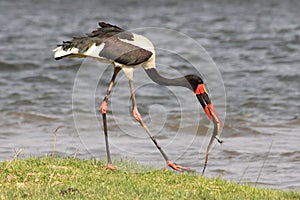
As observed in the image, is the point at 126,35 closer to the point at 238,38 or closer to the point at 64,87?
the point at 64,87

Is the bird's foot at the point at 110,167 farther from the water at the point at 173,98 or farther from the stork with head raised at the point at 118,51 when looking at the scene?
the water at the point at 173,98

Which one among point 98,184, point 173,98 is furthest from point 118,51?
point 173,98

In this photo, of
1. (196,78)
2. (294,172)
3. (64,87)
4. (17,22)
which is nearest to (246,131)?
(294,172)

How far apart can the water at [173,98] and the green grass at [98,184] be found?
4.91 ft

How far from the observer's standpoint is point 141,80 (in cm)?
1372

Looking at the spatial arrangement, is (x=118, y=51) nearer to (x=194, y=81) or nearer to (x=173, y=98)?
(x=194, y=81)

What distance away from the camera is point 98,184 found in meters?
7.28

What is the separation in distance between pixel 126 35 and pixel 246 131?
4.67 metres

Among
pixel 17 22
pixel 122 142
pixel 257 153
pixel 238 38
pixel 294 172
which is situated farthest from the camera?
pixel 17 22

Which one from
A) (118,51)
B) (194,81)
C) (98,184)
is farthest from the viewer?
(194,81)

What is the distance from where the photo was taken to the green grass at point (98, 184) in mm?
6891

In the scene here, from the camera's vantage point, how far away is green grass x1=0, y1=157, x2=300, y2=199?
689 centimetres

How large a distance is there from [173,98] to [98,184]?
324 inches

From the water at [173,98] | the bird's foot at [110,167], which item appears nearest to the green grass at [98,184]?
the bird's foot at [110,167]
